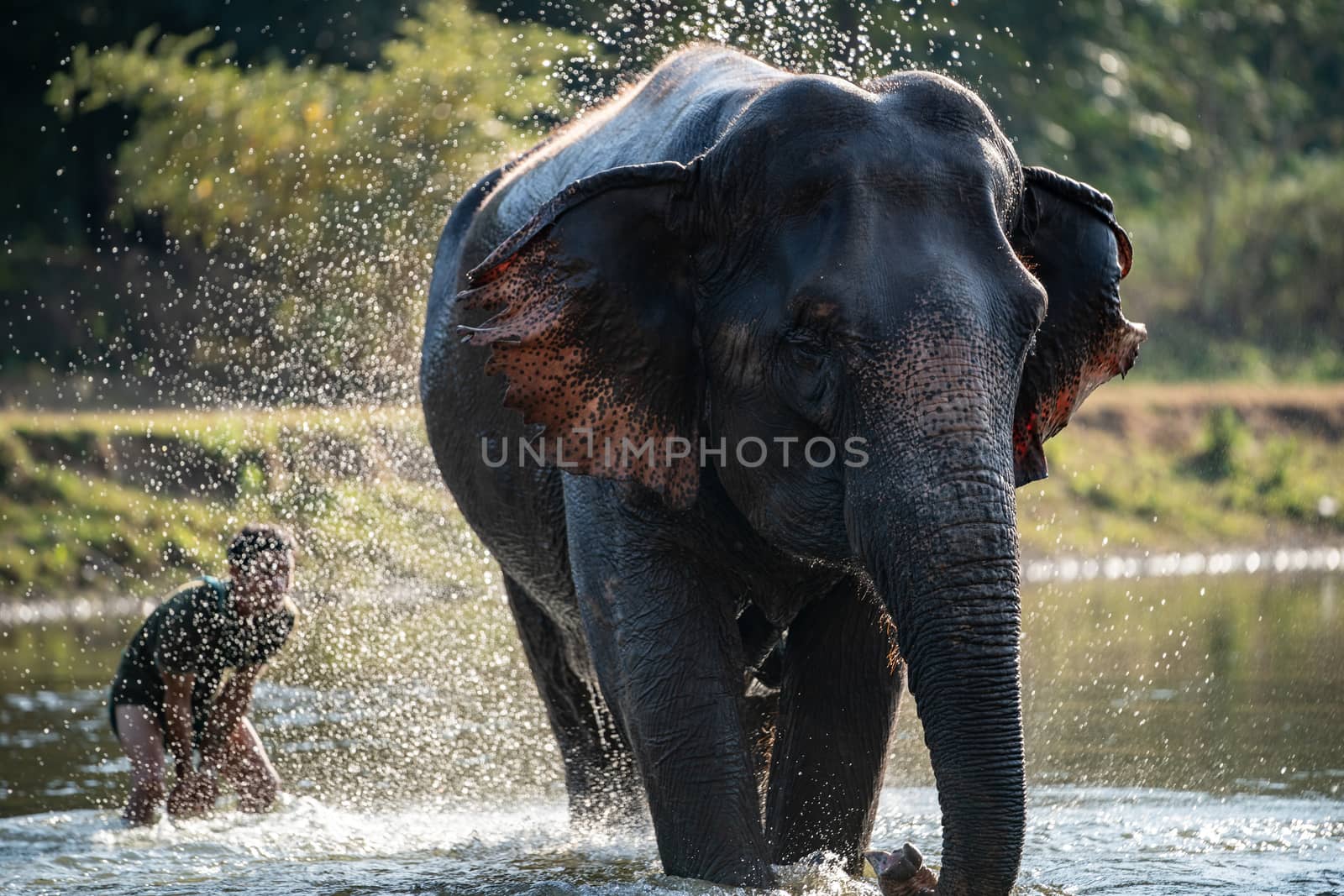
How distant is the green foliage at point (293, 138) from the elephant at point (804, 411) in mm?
13862

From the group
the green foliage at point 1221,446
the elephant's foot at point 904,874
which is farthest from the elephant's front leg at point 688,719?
the green foliage at point 1221,446

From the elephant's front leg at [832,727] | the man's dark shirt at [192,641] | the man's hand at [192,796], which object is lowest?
the man's hand at [192,796]

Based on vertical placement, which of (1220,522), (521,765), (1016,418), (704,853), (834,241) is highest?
(834,241)

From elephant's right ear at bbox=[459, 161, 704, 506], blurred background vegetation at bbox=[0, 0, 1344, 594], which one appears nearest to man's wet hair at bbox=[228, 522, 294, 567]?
blurred background vegetation at bbox=[0, 0, 1344, 594]

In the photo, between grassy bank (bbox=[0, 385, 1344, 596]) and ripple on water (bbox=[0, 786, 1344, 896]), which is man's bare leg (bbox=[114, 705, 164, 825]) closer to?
ripple on water (bbox=[0, 786, 1344, 896])

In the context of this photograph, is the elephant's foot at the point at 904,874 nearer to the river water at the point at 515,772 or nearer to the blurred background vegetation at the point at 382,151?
the river water at the point at 515,772

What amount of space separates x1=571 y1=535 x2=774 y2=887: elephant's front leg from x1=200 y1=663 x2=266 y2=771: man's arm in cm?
395

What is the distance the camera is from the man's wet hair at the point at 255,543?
858 centimetres

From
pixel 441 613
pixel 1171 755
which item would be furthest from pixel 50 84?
pixel 1171 755

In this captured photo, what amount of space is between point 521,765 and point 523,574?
2.56 metres

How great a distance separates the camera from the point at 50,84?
88.0ft

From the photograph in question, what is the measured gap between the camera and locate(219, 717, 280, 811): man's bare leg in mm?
8492

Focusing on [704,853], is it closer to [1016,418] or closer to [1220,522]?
[1016,418]

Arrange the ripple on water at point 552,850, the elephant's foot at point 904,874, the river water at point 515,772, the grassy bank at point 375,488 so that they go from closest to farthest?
the elephant's foot at point 904,874 < the ripple on water at point 552,850 < the river water at point 515,772 < the grassy bank at point 375,488
